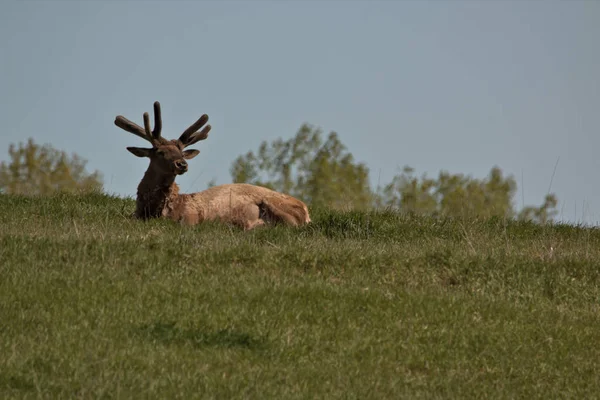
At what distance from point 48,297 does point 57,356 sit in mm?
1737

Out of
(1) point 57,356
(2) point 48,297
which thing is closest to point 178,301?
(2) point 48,297

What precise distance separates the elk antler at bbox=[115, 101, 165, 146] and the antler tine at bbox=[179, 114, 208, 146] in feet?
1.75

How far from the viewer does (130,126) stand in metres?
17.6

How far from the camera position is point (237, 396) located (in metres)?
7.35

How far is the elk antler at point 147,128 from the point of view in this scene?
56.4 ft

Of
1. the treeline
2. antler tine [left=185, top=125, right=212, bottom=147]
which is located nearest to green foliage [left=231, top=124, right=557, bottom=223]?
the treeline

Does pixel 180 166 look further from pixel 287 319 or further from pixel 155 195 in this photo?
pixel 287 319

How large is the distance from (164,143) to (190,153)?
52 centimetres

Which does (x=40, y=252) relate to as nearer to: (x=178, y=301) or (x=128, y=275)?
(x=128, y=275)

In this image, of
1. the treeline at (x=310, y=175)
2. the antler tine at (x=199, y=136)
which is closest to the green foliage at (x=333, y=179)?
the treeline at (x=310, y=175)

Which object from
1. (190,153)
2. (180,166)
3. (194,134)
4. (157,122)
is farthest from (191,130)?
(180,166)

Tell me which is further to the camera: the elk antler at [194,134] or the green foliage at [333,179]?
the green foliage at [333,179]

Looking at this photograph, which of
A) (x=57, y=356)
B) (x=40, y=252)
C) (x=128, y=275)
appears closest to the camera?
(x=57, y=356)

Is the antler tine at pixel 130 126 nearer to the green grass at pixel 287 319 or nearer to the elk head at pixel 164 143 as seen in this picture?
the elk head at pixel 164 143
